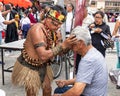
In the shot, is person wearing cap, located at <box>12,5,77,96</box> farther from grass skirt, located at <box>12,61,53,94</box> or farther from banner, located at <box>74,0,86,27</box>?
banner, located at <box>74,0,86,27</box>

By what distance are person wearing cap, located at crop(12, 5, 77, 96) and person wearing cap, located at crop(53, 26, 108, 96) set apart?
0.43 meters

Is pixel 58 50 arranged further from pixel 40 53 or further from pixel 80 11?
pixel 80 11

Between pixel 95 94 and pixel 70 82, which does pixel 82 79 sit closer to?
pixel 95 94

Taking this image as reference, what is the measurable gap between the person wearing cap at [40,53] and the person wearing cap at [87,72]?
432 millimetres

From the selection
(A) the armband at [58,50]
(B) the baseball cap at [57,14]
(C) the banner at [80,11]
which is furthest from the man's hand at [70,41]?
(C) the banner at [80,11]

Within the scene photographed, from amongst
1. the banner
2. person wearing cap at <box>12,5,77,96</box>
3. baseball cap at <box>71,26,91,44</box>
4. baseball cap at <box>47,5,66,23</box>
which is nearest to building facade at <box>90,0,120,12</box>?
the banner

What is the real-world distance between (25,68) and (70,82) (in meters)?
0.67

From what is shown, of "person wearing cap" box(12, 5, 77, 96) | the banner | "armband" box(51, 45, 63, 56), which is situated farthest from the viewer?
the banner

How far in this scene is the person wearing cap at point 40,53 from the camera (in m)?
3.58

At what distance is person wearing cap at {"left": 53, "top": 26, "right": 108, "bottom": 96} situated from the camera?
2920 mm

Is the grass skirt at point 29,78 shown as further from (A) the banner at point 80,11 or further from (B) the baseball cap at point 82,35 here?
(A) the banner at point 80,11

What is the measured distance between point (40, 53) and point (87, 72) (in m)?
0.76

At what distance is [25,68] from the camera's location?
3928mm

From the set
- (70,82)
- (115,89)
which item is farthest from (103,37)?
(70,82)
